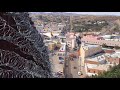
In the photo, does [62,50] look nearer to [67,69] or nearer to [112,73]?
[67,69]

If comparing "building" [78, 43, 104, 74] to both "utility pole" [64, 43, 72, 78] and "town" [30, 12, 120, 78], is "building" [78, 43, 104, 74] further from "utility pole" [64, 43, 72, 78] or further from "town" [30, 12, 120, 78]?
"utility pole" [64, 43, 72, 78]

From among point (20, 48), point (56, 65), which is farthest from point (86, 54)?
point (20, 48)

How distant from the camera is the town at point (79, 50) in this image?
4.15 m

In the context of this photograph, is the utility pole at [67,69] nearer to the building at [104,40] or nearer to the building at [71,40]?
the building at [71,40]

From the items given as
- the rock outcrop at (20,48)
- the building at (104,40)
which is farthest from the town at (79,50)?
the rock outcrop at (20,48)

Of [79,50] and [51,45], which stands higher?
[51,45]

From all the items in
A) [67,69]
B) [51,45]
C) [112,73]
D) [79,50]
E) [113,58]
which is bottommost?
[112,73]

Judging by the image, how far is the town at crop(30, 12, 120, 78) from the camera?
13.6 ft

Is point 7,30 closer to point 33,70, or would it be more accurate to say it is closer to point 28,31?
point 28,31

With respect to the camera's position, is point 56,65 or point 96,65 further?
point 56,65

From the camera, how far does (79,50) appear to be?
420cm
